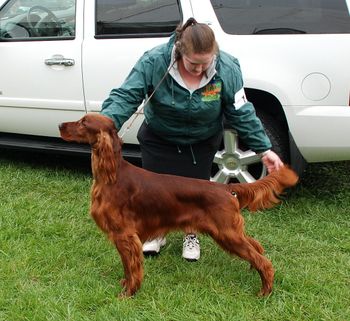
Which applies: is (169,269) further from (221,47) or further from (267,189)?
(221,47)

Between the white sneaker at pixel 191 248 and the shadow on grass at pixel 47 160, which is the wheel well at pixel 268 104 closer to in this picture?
the white sneaker at pixel 191 248

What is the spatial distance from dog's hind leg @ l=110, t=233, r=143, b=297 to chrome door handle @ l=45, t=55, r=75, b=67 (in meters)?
2.21

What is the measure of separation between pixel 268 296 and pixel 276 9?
2249mm

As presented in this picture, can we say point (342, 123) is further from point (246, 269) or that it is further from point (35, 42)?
point (35, 42)

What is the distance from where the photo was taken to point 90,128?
3.12m

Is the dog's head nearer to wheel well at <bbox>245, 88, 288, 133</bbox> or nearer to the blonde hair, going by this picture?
the blonde hair

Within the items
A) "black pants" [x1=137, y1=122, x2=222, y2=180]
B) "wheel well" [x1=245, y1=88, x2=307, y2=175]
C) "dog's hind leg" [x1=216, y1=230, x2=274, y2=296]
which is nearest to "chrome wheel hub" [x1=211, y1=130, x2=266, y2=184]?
"wheel well" [x1=245, y1=88, x2=307, y2=175]

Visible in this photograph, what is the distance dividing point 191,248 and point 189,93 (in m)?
1.11

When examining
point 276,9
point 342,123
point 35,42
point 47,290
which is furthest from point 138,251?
point 35,42

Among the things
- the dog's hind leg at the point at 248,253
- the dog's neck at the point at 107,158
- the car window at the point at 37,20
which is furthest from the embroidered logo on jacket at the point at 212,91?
the car window at the point at 37,20

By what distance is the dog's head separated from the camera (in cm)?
312

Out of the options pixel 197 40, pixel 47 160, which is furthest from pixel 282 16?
pixel 47 160

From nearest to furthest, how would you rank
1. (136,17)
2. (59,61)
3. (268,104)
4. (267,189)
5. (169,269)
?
(267,189)
(169,269)
(268,104)
(136,17)
(59,61)

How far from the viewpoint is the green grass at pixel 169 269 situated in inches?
127
